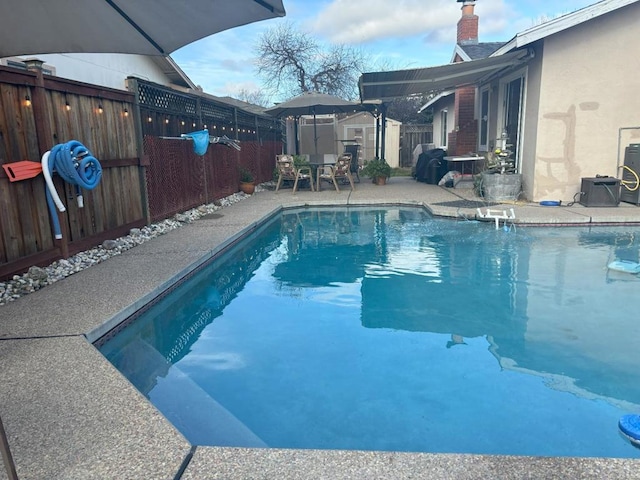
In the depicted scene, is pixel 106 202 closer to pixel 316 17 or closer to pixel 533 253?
pixel 533 253

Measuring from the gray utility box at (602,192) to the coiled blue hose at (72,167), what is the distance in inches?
299

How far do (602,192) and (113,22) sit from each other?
8.05m

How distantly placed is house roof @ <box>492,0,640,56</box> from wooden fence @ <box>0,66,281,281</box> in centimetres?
589

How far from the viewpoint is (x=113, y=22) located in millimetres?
2355

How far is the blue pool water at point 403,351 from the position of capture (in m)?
2.39

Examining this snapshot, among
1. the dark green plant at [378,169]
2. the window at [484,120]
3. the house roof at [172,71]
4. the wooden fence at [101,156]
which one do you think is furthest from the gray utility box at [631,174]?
the house roof at [172,71]

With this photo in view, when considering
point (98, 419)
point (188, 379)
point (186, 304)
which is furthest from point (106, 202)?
point (98, 419)

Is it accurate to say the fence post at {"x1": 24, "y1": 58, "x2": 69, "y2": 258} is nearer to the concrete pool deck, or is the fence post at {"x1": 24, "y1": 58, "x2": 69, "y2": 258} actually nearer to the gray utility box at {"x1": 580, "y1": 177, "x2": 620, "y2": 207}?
the concrete pool deck

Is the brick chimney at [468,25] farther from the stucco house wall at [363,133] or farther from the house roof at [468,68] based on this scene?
the stucco house wall at [363,133]

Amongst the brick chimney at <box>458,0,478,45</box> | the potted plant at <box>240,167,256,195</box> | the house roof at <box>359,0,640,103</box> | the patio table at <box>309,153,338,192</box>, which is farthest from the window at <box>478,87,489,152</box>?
the potted plant at <box>240,167,256,195</box>

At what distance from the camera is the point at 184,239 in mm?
6012

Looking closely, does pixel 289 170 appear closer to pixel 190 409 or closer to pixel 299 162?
pixel 299 162

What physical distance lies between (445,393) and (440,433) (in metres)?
0.41

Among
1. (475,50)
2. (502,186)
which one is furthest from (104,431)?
(475,50)
